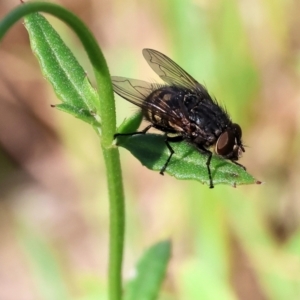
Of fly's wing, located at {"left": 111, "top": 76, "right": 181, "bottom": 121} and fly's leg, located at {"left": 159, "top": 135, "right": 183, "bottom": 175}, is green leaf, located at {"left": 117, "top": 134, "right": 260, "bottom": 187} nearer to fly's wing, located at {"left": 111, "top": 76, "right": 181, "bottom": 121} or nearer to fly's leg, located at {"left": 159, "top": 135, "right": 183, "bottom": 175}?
fly's leg, located at {"left": 159, "top": 135, "right": 183, "bottom": 175}

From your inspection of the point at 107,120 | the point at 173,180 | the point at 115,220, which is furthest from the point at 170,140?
the point at 173,180

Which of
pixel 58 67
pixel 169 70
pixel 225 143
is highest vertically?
pixel 169 70

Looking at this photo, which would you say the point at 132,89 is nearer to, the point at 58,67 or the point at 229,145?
the point at 229,145

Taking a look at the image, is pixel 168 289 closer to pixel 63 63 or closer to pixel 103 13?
pixel 63 63

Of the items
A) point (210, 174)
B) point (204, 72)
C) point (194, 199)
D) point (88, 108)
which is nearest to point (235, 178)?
point (210, 174)

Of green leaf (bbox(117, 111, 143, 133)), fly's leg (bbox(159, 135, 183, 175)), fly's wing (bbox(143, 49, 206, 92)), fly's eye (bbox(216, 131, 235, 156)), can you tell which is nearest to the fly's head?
fly's eye (bbox(216, 131, 235, 156))
